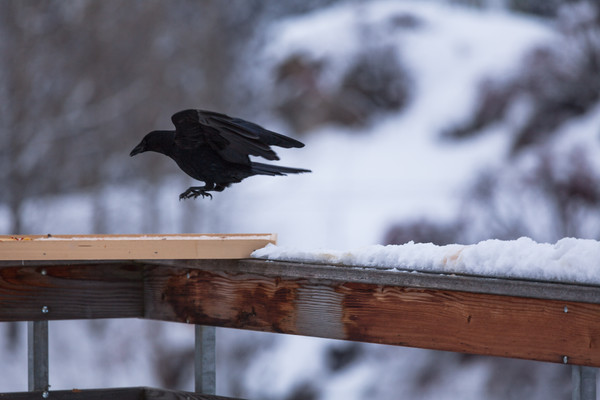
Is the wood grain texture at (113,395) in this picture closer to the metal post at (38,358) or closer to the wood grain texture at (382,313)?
the metal post at (38,358)

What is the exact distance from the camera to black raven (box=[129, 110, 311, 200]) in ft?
6.74

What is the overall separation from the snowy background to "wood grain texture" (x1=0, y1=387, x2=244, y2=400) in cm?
596

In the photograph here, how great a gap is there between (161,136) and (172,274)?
0.47 m

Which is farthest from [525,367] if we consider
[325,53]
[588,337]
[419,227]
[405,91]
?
[325,53]

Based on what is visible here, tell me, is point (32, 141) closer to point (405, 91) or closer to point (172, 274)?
point (172, 274)

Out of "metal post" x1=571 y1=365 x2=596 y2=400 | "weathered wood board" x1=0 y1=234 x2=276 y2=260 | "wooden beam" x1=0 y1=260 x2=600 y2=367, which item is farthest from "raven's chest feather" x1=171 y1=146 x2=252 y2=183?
"metal post" x1=571 y1=365 x2=596 y2=400

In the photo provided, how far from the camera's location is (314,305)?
170 centimetres

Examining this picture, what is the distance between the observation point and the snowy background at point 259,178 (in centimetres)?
834

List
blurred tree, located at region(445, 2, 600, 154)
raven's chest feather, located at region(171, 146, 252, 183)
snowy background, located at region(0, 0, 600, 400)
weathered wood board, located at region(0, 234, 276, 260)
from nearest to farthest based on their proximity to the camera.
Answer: weathered wood board, located at region(0, 234, 276, 260), raven's chest feather, located at region(171, 146, 252, 183), snowy background, located at region(0, 0, 600, 400), blurred tree, located at region(445, 2, 600, 154)

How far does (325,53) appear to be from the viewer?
19203 millimetres

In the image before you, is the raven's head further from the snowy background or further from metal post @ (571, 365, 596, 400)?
the snowy background

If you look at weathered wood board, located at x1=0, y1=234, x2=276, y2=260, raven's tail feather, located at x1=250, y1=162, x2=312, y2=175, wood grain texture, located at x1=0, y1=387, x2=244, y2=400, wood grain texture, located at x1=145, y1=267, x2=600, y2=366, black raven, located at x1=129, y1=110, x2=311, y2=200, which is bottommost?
wood grain texture, located at x1=0, y1=387, x2=244, y2=400

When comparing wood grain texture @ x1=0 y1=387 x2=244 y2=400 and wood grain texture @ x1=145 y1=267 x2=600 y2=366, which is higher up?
wood grain texture @ x1=145 y1=267 x2=600 y2=366

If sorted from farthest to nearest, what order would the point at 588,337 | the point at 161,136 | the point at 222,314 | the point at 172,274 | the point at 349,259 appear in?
the point at 161,136 < the point at 172,274 < the point at 222,314 < the point at 349,259 < the point at 588,337
